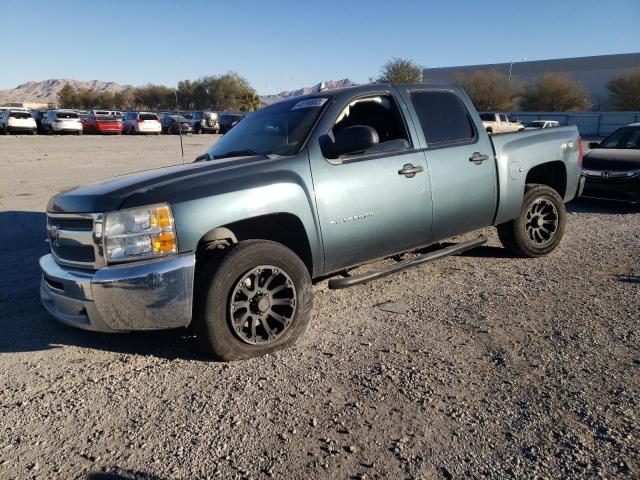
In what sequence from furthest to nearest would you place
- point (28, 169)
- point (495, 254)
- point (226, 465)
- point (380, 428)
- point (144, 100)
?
1. point (144, 100)
2. point (28, 169)
3. point (495, 254)
4. point (380, 428)
5. point (226, 465)

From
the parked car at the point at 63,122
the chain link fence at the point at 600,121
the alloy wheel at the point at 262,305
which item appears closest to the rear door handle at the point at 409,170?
the alloy wheel at the point at 262,305

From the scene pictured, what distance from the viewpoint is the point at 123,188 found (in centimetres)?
335

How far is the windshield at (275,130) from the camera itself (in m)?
4.04

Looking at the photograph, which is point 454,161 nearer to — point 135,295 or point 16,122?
point 135,295

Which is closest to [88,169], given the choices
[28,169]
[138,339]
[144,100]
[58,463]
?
[28,169]

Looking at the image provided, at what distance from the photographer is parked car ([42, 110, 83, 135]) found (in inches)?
1323

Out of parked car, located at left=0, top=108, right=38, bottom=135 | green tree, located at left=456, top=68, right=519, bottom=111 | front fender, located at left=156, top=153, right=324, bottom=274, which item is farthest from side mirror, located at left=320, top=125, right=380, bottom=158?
green tree, located at left=456, top=68, right=519, bottom=111

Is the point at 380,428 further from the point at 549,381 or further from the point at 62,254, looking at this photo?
the point at 62,254

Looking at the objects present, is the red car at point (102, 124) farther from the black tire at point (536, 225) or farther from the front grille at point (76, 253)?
the front grille at point (76, 253)

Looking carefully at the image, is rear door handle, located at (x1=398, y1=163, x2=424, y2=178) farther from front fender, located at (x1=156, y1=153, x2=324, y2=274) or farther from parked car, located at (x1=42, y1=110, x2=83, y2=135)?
parked car, located at (x1=42, y1=110, x2=83, y2=135)

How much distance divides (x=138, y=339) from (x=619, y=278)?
4.50m

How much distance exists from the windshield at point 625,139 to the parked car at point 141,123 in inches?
1298

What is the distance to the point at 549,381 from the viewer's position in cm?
305

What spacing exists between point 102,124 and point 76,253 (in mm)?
36570
